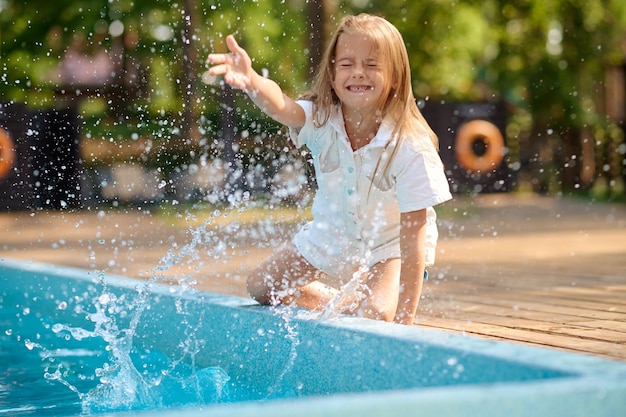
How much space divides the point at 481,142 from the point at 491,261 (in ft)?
38.5

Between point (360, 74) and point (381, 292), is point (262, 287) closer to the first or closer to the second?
point (381, 292)

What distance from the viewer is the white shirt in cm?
368

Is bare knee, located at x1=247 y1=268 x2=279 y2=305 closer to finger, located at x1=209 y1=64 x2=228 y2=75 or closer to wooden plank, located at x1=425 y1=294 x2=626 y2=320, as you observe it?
finger, located at x1=209 y1=64 x2=228 y2=75

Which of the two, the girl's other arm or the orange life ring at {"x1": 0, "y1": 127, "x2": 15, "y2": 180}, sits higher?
the orange life ring at {"x1": 0, "y1": 127, "x2": 15, "y2": 180}

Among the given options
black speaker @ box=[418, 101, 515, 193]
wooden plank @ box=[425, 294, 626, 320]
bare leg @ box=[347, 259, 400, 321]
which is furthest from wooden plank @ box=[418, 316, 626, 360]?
black speaker @ box=[418, 101, 515, 193]

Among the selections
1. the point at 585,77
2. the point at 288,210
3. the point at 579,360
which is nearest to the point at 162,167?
the point at 288,210

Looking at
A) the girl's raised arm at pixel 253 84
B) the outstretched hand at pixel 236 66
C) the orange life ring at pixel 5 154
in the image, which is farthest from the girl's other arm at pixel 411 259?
the orange life ring at pixel 5 154

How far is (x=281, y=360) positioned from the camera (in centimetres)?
322

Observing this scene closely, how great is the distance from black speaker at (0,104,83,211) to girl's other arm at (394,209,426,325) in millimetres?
11561

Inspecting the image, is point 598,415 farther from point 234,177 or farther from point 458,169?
point 458,169

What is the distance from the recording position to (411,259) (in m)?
3.55

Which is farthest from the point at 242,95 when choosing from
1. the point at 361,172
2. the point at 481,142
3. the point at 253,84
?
the point at 253,84

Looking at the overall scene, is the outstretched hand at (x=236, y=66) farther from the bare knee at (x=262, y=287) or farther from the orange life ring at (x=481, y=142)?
the orange life ring at (x=481, y=142)

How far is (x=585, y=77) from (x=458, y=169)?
5.28 meters
